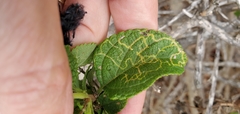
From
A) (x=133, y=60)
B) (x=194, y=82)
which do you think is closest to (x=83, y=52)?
(x=133, y=60)

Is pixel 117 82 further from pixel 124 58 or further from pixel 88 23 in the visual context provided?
pixel 88 23

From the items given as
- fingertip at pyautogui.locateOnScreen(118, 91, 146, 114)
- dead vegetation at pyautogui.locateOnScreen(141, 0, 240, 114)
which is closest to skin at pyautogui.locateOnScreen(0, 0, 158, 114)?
fingertip at pyautogui.locateOnScreen(118, 91, 146, 114)

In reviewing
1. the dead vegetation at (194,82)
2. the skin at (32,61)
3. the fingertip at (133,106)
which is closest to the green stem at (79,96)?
the skin at (32,61)

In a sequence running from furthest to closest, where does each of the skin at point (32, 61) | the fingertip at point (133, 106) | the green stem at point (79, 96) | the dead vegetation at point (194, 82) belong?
the dead vegetation at point (194, 82) < the fingertip at point (133, 106) < the green stem at point (79, 96) < the skin at point (32, 61)

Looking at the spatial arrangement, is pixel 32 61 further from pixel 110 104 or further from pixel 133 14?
pixel 133 14

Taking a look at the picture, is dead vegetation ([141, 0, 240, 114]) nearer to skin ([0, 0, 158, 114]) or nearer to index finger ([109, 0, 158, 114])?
index finger ([109, 0, 158, 114])

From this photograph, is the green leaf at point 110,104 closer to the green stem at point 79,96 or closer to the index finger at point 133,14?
the green stem at point 79,96
